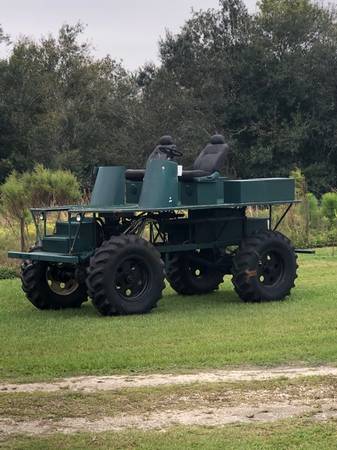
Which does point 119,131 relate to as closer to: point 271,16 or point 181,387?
point 271,16

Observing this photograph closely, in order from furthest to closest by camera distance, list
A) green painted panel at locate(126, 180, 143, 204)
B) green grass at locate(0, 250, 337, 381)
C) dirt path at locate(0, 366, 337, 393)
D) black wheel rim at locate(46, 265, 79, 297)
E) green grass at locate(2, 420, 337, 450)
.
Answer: green painted panel at locate(126, 180, 143, 204) < black wheel rim at locate(46, 265, 79, 297) < green grass at locate(0, 250, 337, 381) < dirt path at locate(0, 366, 337, 393) < green grass at locate(2, 420, 337, 450)

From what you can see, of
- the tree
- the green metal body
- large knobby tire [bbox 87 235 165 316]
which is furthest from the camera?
the tree

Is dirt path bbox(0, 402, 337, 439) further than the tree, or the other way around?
the tree

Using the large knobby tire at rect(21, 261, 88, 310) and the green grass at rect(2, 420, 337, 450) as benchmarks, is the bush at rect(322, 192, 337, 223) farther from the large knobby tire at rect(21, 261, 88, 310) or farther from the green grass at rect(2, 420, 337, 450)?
the green grass at rect(2, 420, 337, 450)

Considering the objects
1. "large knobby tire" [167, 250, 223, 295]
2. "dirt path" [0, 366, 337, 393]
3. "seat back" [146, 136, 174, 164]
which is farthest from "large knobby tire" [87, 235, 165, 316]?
"dirt path" [0, 366, 337, 393]

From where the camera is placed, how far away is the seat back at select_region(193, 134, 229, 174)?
49.0 ft

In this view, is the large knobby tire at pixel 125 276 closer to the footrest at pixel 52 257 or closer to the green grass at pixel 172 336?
the green grass at pixel 172 336

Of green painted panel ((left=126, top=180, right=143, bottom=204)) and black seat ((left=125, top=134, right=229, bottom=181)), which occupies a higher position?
black seat ((left=125, top=134, right=229, bottom=181))

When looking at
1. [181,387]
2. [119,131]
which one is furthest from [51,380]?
[119,131]

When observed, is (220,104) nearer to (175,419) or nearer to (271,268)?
(271,268)

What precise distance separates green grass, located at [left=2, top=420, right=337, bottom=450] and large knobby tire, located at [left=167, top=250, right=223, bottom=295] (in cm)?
858

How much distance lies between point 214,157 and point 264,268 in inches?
69.7

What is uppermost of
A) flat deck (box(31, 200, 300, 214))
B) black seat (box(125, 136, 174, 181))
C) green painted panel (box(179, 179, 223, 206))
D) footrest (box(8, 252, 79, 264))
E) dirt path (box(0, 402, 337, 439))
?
black seat (box(125, 136, 174, 181))

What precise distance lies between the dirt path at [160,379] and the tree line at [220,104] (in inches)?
1391
